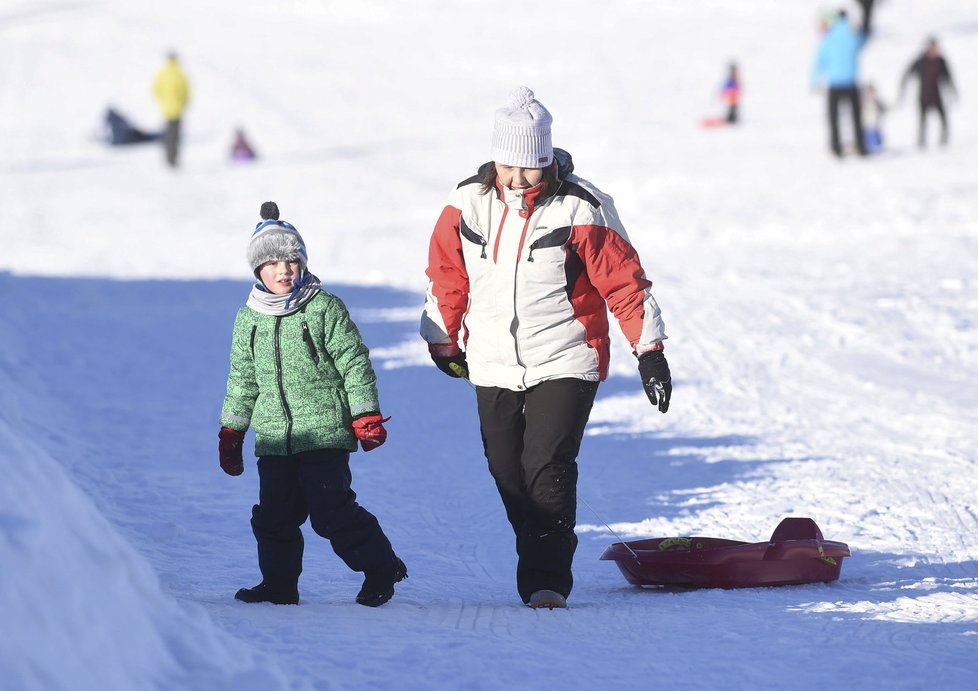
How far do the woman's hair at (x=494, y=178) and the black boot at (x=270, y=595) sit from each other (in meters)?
Result: 1.51

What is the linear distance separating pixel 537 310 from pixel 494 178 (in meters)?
0.47

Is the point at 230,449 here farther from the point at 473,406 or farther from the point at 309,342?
the point at 473,406

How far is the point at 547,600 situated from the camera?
A: 4.73 metres

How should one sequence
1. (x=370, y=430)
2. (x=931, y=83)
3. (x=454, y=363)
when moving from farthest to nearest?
(x=931, y=83)
(x=454, y=363)
(x=370, y=430)

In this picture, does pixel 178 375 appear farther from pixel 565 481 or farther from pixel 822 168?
pixel 822 168

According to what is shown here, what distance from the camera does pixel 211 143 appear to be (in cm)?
2322

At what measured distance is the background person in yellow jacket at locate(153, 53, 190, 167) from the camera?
20672 mm

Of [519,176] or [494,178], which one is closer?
[519,176]

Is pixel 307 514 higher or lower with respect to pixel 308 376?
lower

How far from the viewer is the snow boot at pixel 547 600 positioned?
15.5 feet

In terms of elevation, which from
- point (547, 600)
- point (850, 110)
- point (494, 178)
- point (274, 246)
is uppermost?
point (850, 110)

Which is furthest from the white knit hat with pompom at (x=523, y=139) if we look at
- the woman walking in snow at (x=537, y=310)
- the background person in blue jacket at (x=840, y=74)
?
the background person in blue jacket at (x=840, y=74)

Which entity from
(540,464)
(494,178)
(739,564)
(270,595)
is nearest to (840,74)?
(739,564)

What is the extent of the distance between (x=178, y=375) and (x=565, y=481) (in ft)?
16.6
